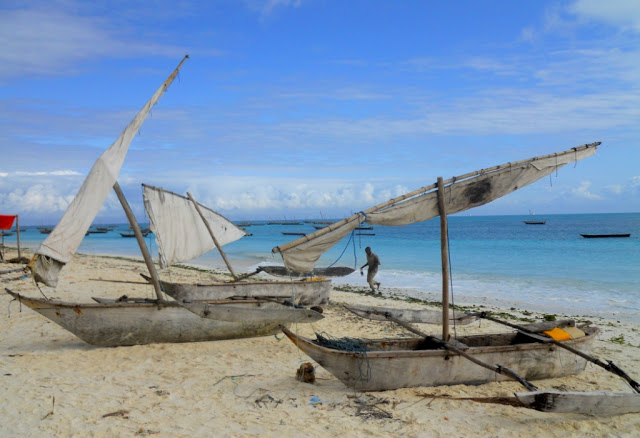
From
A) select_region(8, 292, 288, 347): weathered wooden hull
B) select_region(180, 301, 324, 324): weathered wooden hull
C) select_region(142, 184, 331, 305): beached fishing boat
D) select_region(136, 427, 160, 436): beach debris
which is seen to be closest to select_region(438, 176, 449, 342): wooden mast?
select_region(180, 301, 324, 324): weathered wooden hull

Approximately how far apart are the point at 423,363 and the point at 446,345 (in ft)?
1.61

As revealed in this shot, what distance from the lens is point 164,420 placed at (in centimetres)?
566

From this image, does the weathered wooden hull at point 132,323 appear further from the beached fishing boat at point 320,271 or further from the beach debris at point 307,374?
the beached fishing boat at point 320,271

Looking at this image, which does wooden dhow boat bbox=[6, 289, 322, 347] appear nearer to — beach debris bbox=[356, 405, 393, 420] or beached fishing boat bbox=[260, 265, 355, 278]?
beach debris bbox=[356, 405, 393, 420]

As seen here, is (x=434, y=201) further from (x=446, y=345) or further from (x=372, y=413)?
(x=372, y=413)

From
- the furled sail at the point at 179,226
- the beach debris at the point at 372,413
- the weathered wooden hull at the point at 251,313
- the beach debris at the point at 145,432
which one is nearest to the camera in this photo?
the beach debris at the point at 145,432

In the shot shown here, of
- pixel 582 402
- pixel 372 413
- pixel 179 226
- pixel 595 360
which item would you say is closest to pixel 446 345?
pixel 372 413

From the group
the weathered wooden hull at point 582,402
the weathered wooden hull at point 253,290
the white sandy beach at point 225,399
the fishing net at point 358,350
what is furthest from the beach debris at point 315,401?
Answer: the weathered wooden hull at point 253,290

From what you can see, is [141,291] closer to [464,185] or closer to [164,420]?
[164,420]

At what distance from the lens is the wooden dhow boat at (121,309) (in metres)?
6.40

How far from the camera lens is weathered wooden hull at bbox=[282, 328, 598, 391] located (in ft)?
21.0

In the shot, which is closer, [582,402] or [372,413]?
[582,402]

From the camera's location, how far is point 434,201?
7023 millimetres

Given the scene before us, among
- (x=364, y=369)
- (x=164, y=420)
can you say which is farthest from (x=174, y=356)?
(x=364, y=369)
